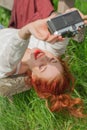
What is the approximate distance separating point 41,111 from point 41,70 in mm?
411

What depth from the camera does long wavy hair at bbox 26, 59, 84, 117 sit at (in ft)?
10.9

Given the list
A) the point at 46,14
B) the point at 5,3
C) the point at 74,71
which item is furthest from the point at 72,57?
the point at 5,3

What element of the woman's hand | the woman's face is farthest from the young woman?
the woman's hand

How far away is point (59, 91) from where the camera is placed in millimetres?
3402

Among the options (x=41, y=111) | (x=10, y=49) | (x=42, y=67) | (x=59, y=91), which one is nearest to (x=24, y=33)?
(x=10, y=49)

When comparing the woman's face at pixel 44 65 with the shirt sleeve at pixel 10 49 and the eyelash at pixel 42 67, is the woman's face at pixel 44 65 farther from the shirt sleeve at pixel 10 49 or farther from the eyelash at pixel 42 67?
the shirt sleeve at pixel 10 49

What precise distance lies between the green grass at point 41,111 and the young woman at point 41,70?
0.09 meters

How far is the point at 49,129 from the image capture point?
353cm

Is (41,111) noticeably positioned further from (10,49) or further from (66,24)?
(66,24)

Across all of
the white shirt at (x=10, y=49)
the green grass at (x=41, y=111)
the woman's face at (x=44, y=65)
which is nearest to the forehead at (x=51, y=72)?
the woman's face at (x=44, y=65)

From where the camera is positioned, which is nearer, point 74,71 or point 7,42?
point 7,42

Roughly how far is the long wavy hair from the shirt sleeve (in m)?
0.24

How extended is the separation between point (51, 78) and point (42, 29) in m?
0.63

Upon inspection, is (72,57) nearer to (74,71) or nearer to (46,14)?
(74,71)
